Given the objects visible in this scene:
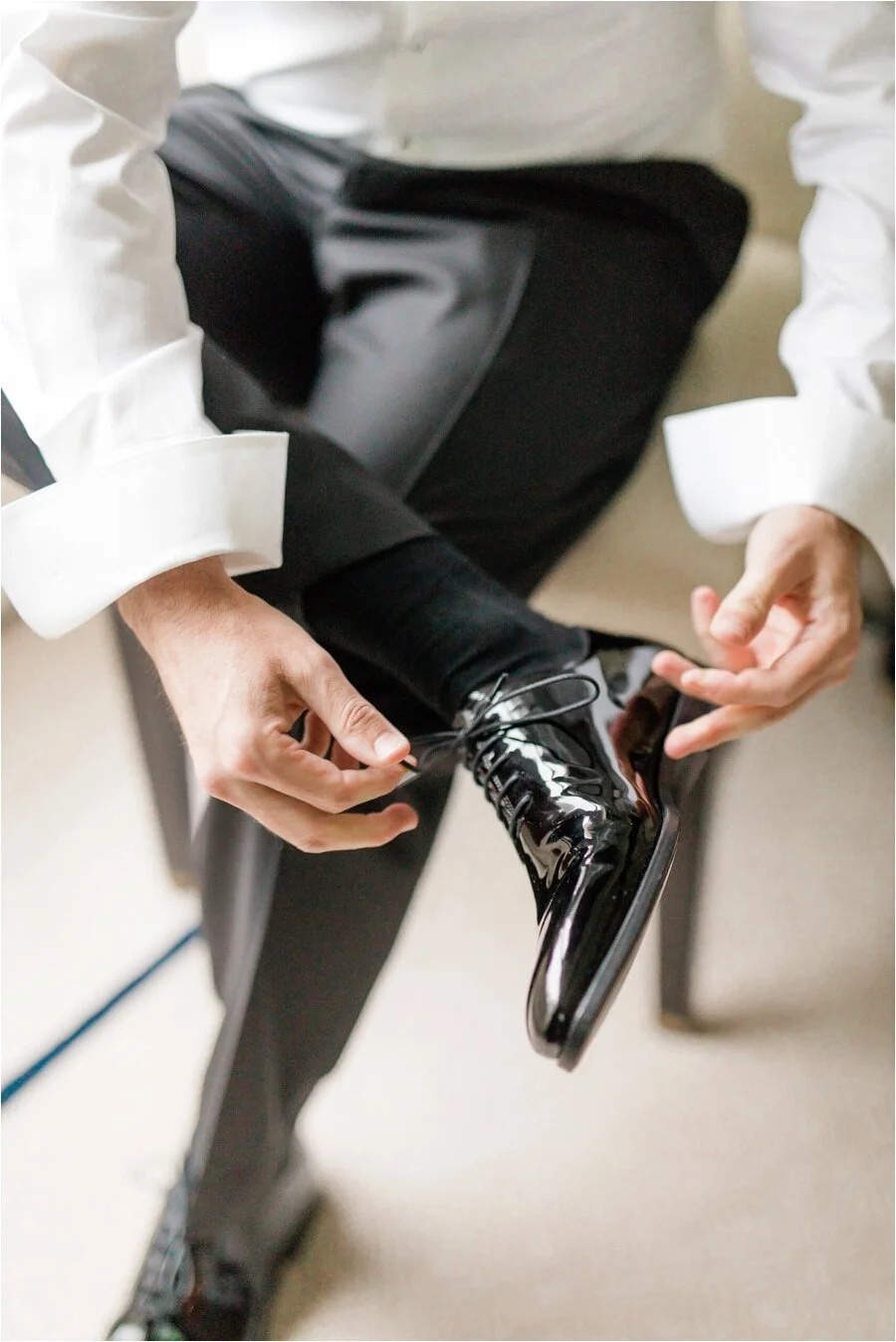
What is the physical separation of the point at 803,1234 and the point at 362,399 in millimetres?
696

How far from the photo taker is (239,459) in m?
0.62

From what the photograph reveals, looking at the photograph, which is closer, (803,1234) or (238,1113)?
(238,1113)

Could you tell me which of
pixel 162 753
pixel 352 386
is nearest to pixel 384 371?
pixel 352 386

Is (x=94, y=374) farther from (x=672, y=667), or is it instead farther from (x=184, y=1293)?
(x=184, y=1293)

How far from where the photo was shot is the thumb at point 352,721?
1.88 feet

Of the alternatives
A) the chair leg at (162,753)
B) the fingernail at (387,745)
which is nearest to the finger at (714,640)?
the fingernail at (387,745)

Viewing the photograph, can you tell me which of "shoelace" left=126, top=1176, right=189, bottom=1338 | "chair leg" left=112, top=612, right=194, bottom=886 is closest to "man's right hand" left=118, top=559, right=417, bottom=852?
"chair leg" left=112, top=612, right=194, bottom=886

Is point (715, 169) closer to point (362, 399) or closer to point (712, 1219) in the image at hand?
point (362, 399)

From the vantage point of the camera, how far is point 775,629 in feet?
2.43

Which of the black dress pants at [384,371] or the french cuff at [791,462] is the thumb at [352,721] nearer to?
the black dress pants at [384,371]

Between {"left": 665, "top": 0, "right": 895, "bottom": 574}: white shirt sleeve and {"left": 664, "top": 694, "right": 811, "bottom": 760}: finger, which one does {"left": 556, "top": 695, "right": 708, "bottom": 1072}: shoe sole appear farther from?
{"left": 665, "top": 0, "right": 895, "bottom": 574}: white shirt sleeve

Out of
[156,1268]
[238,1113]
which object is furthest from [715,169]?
[156,1268]

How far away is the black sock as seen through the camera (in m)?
0.66

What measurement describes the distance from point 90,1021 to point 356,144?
0.75m
